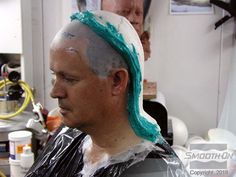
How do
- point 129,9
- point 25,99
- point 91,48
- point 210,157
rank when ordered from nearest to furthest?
point 91,48 < point 210,157 < point 129,9 < point 25,99

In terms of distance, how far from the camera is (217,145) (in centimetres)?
138

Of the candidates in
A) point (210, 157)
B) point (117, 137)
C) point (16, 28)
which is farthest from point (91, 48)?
point (16, 28)

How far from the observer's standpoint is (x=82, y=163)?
0.81 meters

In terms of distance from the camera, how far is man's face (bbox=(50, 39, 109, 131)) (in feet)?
2.15

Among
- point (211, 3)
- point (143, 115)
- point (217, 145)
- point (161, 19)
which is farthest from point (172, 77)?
point (143, 115)

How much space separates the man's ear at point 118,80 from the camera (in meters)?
0.68

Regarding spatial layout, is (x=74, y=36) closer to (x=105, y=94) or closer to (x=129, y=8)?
(x=105, y=94)

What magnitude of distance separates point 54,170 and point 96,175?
185mm

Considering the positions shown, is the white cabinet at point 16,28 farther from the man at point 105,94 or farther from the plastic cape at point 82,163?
the man at point 105,94

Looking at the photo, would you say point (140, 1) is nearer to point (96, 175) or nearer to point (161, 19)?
point (161, 19)

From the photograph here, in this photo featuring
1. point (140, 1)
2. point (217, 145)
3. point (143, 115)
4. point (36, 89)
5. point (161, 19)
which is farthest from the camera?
point (36, 89)

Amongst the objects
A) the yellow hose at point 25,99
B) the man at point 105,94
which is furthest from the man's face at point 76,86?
the yellow hose at point 25,99

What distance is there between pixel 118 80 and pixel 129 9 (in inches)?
37.6

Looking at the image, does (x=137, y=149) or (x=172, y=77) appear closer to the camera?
(x=137, y=149)
